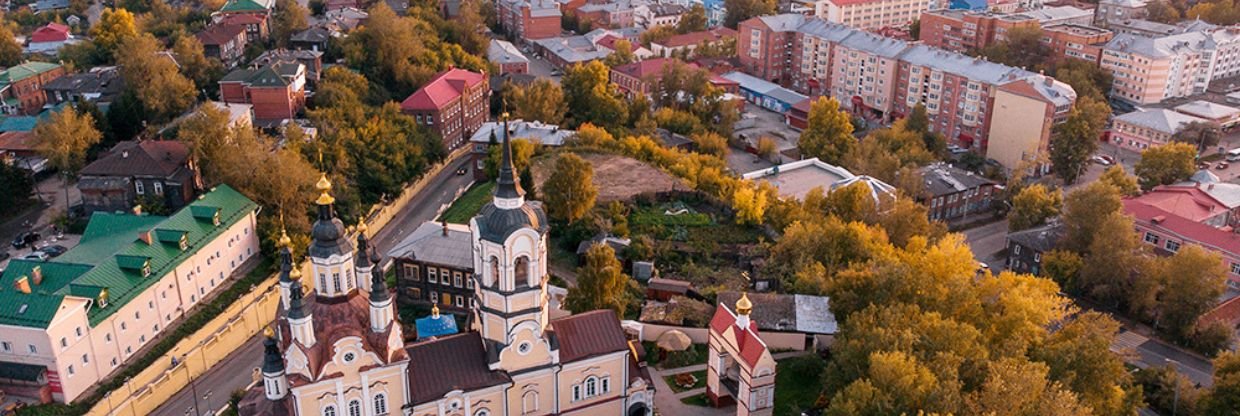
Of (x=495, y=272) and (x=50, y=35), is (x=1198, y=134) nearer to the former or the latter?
(x=495, y=272)

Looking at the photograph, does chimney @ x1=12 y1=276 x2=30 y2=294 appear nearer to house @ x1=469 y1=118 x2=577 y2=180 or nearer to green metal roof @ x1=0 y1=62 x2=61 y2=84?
house @ x1=469 y1=118 x2=577 y2=180

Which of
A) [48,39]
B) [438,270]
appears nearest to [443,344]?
[438,270]

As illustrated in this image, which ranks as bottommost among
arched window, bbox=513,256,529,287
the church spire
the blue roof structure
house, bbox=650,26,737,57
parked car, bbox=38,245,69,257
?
house, bbox=650,26,737,57

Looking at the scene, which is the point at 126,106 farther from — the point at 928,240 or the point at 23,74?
the point at 928,240

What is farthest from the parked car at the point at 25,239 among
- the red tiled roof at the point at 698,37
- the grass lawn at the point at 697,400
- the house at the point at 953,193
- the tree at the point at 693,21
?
the tree at the point at 693,21

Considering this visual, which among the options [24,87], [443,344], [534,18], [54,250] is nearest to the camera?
[443,344]

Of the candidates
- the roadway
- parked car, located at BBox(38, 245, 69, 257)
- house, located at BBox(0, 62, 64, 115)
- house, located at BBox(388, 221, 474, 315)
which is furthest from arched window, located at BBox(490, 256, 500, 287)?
house, located at BBox(0, 62, 64, 115)

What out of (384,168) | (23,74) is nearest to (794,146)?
(384,168)
